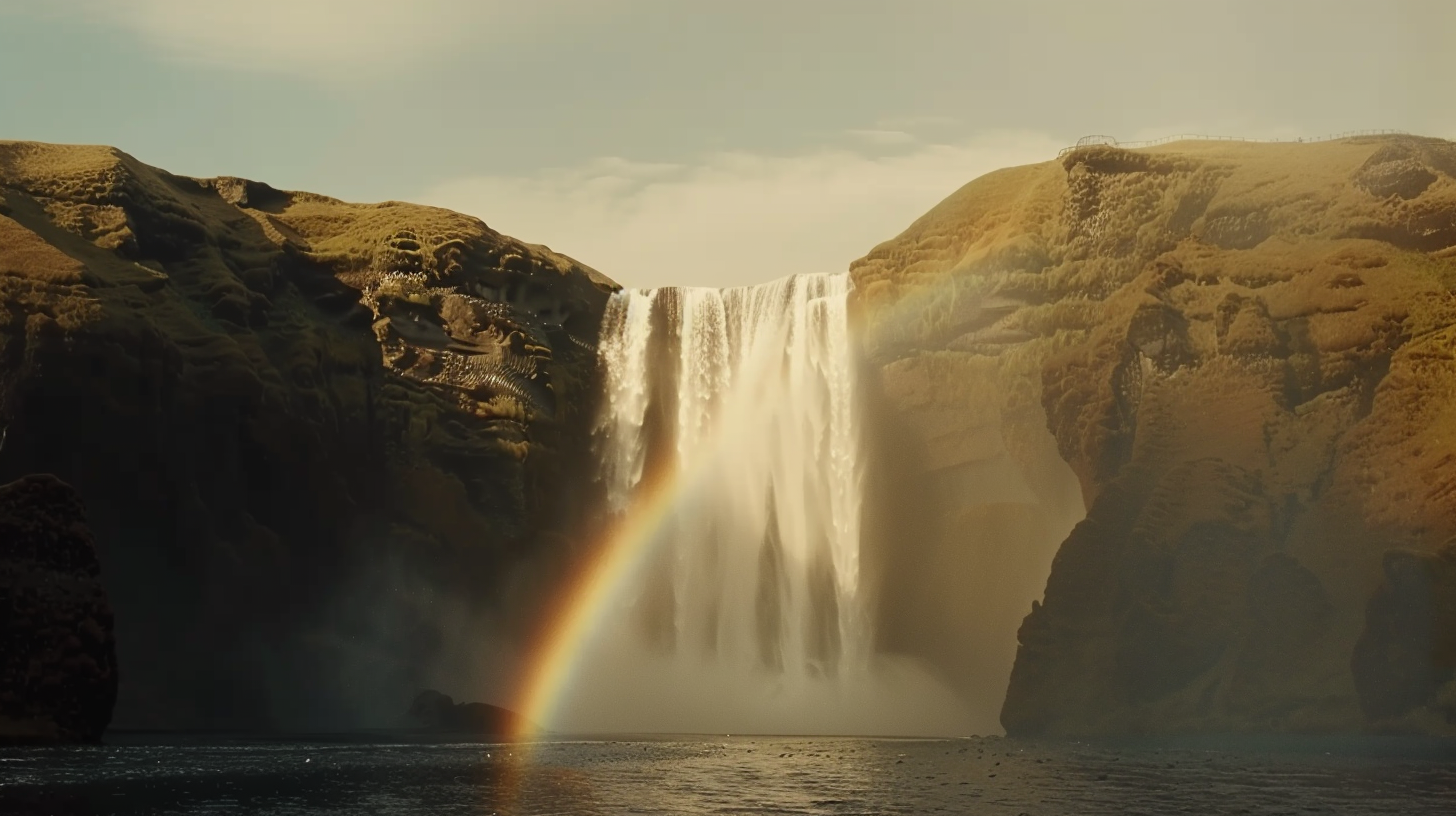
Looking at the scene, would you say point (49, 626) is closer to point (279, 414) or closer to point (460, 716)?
point (279, 414)

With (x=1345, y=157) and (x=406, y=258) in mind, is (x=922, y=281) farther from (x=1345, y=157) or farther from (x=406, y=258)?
(x=406, y=258)

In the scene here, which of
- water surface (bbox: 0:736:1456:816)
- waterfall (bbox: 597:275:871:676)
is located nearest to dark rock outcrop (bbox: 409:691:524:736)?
waterfall (bbox: 597:275:871:676)

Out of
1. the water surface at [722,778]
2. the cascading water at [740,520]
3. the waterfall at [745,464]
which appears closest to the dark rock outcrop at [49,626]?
the water surface at [722,778]

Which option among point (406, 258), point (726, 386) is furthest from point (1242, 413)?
point (406, 258)

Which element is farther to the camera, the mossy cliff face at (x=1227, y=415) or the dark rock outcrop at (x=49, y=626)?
the mossy cliff face at (x=1227, y=415)

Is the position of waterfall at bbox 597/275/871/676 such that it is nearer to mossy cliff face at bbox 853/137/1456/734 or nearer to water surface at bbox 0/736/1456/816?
mossy cliff face at bbox 853/137/1456/734

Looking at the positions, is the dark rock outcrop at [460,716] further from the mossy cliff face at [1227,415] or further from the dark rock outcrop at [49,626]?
the mossy cliff face at [1227,415]
